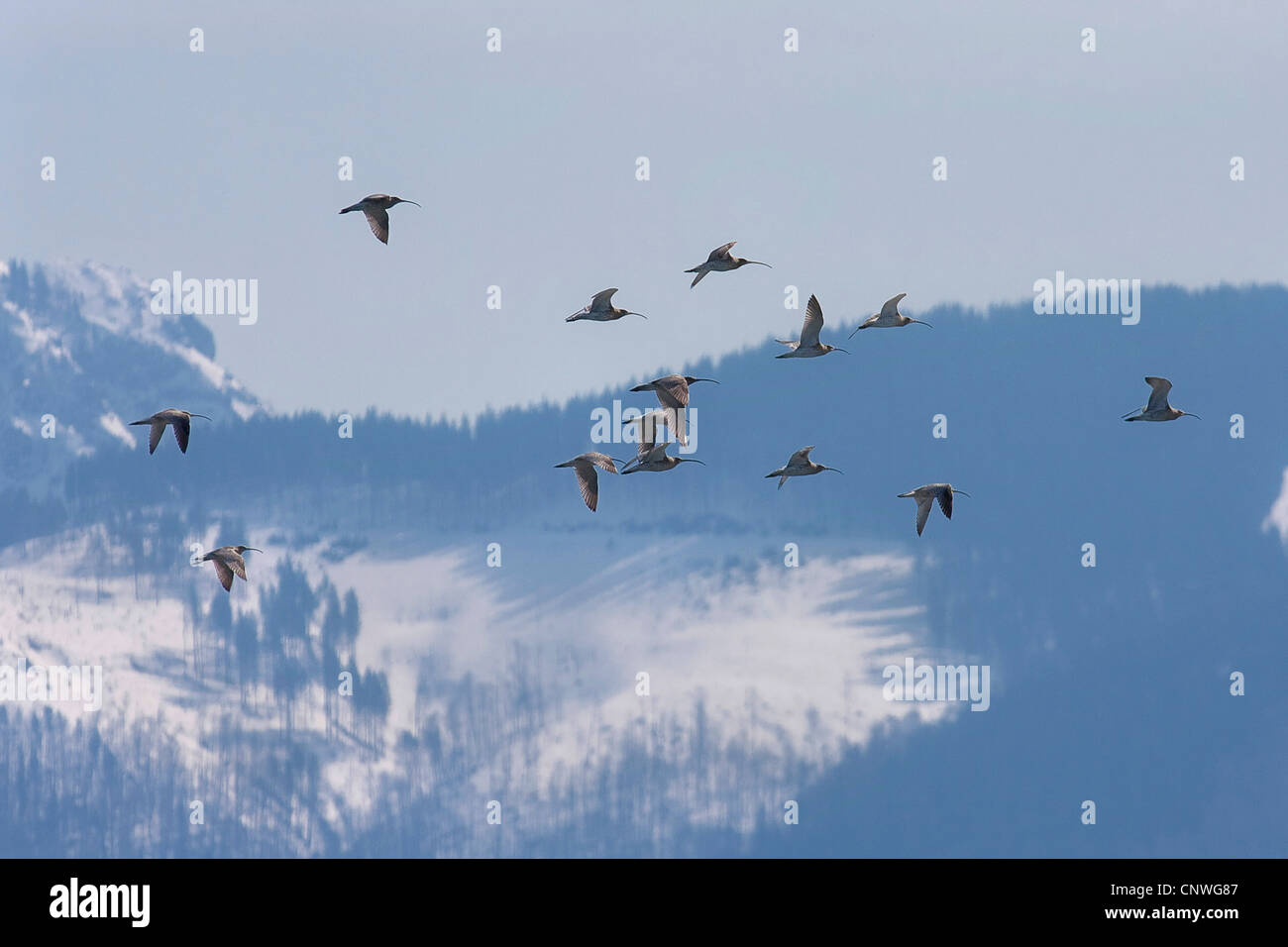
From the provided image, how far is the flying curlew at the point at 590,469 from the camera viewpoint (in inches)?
1976

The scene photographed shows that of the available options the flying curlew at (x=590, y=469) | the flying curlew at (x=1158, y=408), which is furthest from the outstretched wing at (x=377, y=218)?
the flying curlew at (x=1158, y=408)

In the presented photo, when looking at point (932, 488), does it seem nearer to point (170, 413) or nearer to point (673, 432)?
point (673, 432)

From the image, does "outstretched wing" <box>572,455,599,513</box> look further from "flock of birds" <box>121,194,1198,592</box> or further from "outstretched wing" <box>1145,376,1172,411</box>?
"outstretched wing" <box>1145,376,1172,411</box>

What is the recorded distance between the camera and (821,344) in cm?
5491

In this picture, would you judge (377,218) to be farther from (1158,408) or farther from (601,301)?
(1158,408)

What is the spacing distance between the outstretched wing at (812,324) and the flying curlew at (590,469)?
7409 millimetres

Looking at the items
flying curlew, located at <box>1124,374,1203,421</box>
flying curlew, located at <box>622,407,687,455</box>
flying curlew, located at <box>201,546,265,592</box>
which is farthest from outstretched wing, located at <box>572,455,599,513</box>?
flying curlew, located at <box>1124,374,1203,421</box>

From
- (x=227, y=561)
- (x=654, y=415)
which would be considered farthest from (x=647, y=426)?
(x=227, y=561)

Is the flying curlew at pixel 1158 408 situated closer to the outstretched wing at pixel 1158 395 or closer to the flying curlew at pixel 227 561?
the outstretched wing at pixel 1158 395

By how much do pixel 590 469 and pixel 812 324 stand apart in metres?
8.66

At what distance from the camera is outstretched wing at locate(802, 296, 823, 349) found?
52.7m
